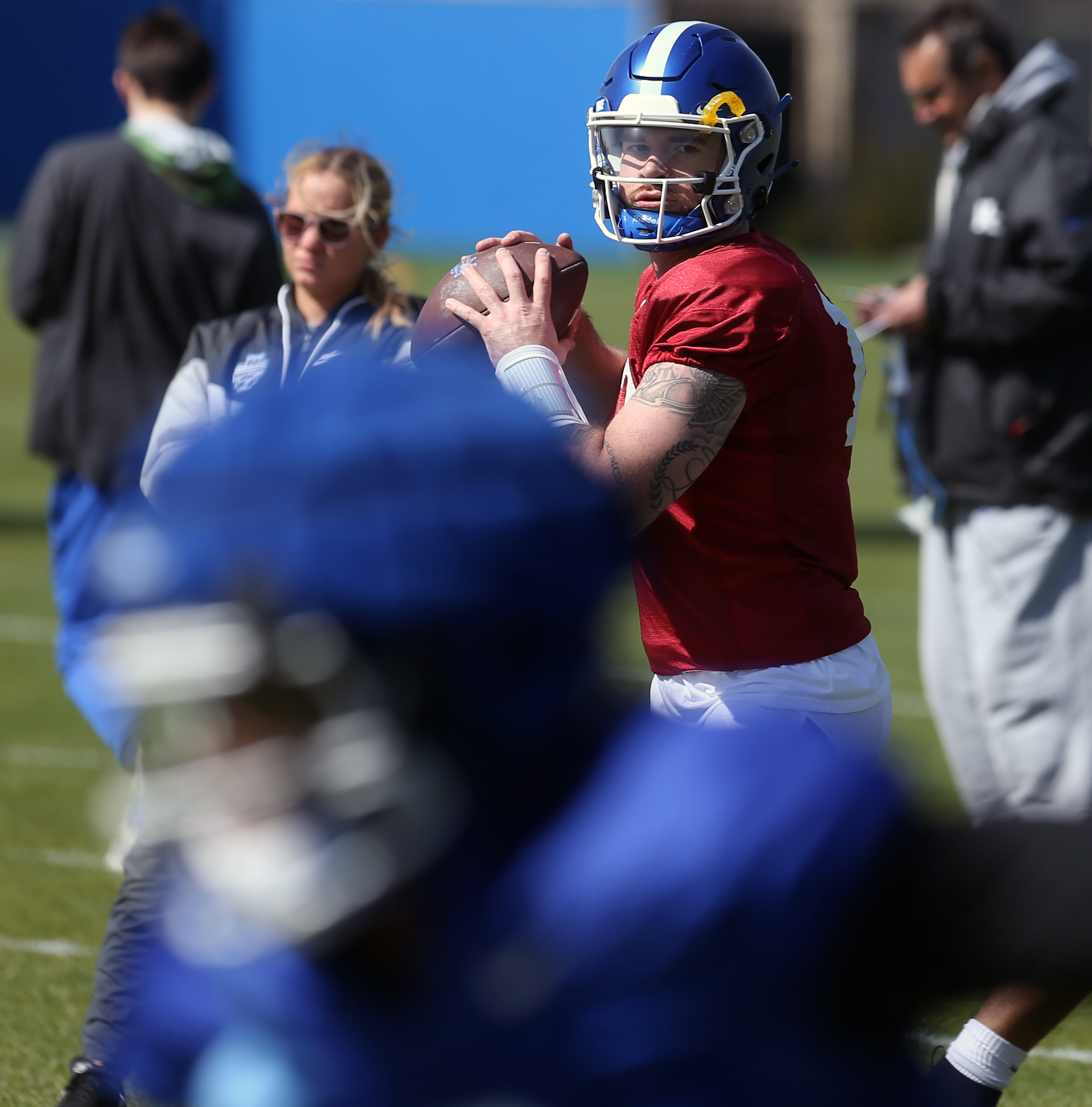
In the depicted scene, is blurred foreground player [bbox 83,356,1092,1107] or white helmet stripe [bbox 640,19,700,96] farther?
white helmet stripe [bbox 640,19,700,96]

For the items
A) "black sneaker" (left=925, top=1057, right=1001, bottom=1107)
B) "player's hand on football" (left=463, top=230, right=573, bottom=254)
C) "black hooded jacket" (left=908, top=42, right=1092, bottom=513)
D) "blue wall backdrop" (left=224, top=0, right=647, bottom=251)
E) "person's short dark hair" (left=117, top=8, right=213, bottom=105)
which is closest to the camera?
"black sneaker" (left=925, top=1057, right=1001, bottom=1107)

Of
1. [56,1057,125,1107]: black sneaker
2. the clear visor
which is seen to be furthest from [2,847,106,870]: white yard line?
the clear visor

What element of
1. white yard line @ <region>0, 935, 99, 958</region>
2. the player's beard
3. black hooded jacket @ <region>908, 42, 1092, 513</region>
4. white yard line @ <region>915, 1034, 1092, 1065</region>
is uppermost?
the player's beard

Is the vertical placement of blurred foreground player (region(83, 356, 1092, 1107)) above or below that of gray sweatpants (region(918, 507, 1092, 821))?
above

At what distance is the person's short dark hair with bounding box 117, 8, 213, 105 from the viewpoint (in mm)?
5359

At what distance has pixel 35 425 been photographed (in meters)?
5.30

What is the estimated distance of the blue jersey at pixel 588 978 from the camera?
48.3 inches

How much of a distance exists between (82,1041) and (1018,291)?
3075 mm

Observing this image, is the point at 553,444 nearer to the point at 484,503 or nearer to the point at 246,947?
the point at 484,503

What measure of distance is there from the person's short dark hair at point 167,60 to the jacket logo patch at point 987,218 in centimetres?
243

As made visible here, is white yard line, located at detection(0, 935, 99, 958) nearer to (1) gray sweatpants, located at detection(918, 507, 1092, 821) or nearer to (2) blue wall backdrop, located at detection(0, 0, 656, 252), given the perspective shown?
(1) gray sweatpants, located at detection(918, 507, 1092, 821)

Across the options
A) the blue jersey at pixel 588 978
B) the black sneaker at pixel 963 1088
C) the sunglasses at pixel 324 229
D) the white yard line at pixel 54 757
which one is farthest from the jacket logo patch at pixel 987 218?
the blue jersey at pixel 588 978

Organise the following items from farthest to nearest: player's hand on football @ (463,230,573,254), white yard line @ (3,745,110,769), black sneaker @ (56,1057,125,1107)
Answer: white yard line @ (3,745,110,769)
black sneaker @ (56,1057,125,1107)
player's hand on football @ (463,230,573,254)

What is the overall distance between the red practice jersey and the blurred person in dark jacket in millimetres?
2035
